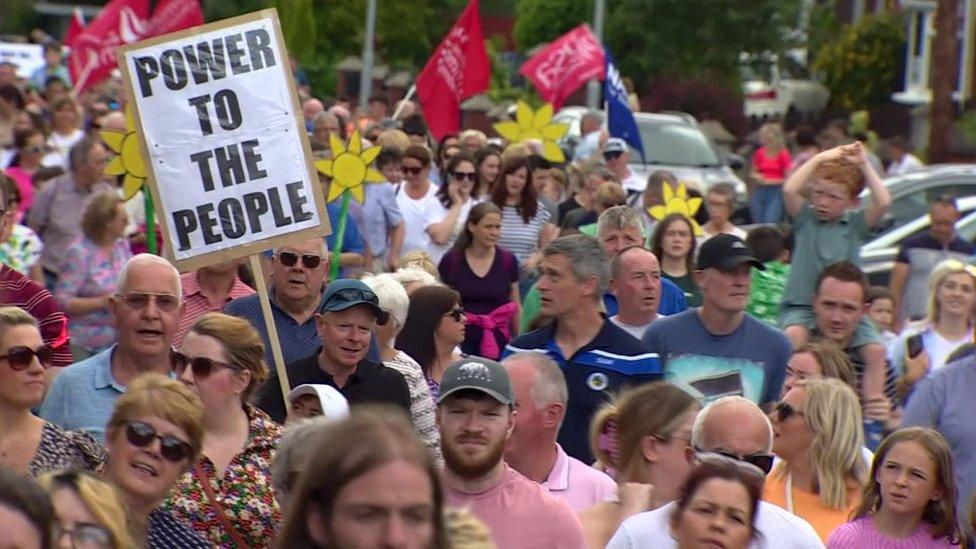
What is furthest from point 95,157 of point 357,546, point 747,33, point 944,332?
A: point 747,33

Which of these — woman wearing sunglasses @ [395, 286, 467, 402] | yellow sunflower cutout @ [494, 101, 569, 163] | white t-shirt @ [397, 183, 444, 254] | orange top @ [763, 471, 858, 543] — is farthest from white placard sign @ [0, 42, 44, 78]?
orange top @ [763, 471, 858, 543]

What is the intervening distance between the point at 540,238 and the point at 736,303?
5.19 m

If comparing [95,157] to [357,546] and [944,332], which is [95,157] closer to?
[944,332]

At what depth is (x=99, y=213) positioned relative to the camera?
35.4 feet

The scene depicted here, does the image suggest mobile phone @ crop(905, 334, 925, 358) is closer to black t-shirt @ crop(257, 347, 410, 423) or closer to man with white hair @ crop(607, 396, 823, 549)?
black t-shirt @ crop(257, 347, 410, 423)

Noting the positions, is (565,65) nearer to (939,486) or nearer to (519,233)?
(519,233)

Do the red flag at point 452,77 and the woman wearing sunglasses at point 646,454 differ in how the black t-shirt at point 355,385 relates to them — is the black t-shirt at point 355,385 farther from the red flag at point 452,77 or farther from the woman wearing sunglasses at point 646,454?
the red flag at point 452,77

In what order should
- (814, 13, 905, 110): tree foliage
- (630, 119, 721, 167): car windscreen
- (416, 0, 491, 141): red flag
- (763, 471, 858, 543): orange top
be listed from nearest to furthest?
(763, 471, 858, 543): orange top
(416, 0, 491, 141): red flag
(630, 119, 721, 167): car windscreen
(814, 13, 905, 110): tree foliage

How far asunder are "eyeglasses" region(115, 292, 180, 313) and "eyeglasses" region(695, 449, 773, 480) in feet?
6.42

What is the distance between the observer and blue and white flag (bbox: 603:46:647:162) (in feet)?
62.6

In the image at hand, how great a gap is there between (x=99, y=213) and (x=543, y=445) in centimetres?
486

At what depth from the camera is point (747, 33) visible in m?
41.7

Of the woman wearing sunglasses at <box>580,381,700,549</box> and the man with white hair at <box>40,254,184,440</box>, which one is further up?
the man with white hair at <box>40,254,184,440</box>

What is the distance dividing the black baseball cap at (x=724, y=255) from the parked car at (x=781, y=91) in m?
35.2
